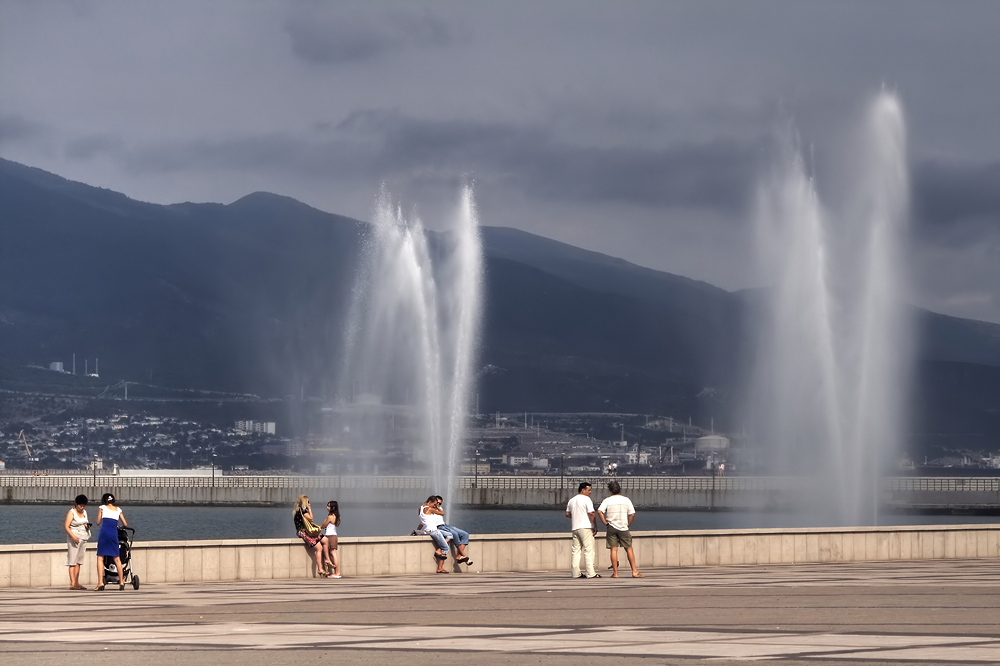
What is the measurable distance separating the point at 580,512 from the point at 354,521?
6196 centimetres

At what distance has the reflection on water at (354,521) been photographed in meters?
78.6

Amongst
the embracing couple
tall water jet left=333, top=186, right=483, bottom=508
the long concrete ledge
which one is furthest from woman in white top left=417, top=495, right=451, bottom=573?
tall water jet left=333, top=186, right=483, bottom=508

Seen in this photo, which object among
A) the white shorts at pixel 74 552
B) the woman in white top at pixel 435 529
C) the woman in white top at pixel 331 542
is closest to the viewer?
the white shorts at pixel 74 552

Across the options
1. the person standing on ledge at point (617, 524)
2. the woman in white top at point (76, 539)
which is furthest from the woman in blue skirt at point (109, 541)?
the person standing on ledge at point (617, 524)

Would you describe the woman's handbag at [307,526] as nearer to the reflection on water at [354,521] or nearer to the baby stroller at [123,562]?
the baby stroller at [123,562]

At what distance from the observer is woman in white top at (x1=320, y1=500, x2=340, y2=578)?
28.8 meters

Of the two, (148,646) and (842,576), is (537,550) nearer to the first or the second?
(842,576)

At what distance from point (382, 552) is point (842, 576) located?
872cm

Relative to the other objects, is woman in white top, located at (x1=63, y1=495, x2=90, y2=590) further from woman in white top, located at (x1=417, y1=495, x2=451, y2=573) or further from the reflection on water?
the reflection on water

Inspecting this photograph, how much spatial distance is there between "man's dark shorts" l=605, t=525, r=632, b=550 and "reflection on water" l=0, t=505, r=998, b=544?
37864mm

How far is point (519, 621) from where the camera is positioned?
1777cm

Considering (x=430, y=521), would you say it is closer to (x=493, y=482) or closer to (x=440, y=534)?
(x=440, y=534)

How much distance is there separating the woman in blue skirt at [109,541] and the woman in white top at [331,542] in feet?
14.7

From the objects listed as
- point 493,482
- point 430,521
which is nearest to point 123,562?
point 430,521
